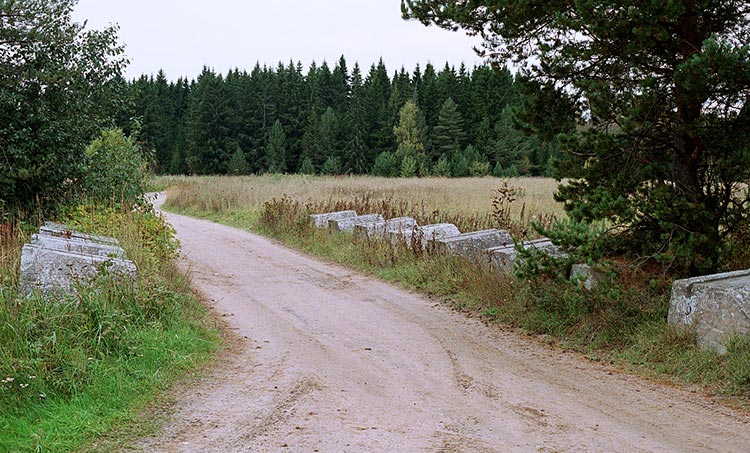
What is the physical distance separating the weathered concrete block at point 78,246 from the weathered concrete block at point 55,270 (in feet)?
1.44

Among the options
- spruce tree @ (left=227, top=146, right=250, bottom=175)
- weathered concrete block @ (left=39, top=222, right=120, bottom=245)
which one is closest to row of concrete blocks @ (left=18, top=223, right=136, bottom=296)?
weathered concrete block @ (left=39, top=222, right=120, bottom=245)

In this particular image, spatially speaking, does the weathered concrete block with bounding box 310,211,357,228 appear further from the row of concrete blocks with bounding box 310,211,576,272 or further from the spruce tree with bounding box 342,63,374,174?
the spruce tree with bounding box 342,63,374,174

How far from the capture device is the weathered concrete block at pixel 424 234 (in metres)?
11.6

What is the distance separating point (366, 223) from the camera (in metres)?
14.0

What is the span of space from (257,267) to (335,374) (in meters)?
6.44

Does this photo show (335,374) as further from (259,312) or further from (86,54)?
(86,54)

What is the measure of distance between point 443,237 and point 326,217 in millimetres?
4787

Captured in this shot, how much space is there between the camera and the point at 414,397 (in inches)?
213

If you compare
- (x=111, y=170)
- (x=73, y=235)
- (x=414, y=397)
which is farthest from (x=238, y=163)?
(x=414, y=397)

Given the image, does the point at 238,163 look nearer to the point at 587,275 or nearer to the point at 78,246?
the point at 78,246

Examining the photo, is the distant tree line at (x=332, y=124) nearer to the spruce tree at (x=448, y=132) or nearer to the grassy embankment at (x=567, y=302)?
the spruce tree at (x=448, y=132)

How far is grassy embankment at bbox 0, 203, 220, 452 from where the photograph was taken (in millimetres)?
4488

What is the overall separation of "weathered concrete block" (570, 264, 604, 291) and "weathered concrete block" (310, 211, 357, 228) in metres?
8.32

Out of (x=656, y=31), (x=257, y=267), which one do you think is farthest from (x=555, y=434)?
(x=257, y=267)
